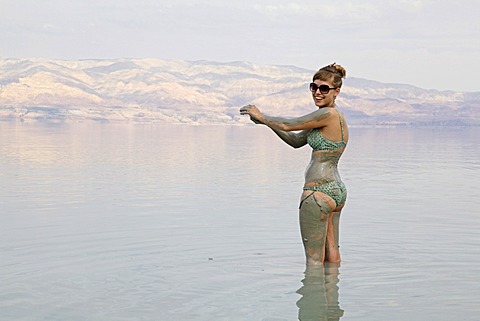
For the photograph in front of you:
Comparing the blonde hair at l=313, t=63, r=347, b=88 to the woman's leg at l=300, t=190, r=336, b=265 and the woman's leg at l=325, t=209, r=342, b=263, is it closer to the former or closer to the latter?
the woman's leg at l=300, t=190, r=336, b=265

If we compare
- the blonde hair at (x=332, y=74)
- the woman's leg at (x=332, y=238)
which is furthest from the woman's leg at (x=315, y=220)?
the blonde hair at (x=332, y=74)

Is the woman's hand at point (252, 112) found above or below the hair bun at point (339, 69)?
below

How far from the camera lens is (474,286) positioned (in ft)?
29.9

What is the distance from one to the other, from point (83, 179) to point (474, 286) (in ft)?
52.1

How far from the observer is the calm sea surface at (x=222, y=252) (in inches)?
320

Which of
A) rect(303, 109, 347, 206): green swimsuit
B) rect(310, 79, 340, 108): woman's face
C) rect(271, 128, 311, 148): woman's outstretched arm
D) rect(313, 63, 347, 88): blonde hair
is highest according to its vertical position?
rect(313, 63, 347, 88): blonde hair

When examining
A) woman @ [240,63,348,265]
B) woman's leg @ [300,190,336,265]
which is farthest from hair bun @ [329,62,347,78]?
woman's leg @ [300,190,336,265]

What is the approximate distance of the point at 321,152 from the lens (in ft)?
28.0

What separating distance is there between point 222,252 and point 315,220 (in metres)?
3.26

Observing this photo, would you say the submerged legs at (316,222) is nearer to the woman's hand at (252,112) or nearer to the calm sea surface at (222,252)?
the calm sea surface at (222,252)

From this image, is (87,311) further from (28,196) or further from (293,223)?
(28,196)

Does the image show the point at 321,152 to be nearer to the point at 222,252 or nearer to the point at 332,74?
the point at 332,74

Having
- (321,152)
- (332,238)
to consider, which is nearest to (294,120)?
(321,152)

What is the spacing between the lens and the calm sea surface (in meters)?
8.14
